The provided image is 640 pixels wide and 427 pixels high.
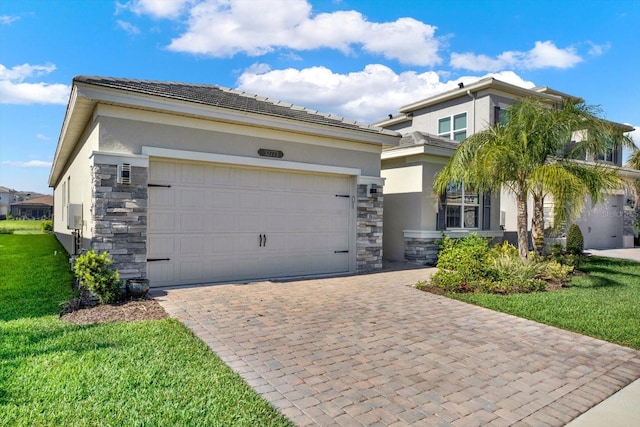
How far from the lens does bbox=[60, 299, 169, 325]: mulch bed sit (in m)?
5.65

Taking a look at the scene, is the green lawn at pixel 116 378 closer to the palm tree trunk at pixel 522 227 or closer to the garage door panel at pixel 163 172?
the garage door panel at pixel 163 172

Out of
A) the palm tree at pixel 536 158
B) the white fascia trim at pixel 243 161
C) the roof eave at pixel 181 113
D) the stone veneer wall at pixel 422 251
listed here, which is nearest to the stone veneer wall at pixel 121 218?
the white fascia trim at pixel 243 161

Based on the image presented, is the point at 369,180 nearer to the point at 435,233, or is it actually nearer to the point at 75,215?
the point at 435,233

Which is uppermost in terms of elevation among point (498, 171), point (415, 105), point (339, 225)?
point (415, 105)

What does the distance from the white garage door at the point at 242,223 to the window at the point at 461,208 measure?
14.2 ft

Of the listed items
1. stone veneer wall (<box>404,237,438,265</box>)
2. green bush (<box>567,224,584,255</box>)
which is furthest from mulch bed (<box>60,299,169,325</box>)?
green bush (<box>567,224,584,255</box>)

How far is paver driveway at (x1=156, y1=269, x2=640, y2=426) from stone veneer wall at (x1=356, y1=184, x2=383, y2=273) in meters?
3.22

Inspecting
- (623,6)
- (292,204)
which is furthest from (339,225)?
(623,6)

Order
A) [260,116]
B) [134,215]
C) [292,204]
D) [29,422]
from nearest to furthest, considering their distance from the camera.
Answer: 1. [29,422]
2. [134,215]
3. [260,116]
4. [292,204]

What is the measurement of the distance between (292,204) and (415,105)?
1215cm

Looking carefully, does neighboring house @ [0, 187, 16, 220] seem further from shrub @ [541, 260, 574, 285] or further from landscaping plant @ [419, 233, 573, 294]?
shrub @ [541, 260, 574, 285]

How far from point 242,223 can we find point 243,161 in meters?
1.39

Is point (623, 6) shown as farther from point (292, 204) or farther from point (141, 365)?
point (141, 365)

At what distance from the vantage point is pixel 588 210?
18.8 metres
